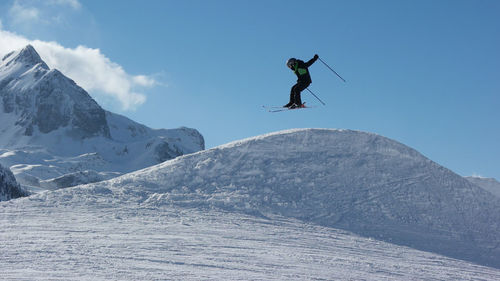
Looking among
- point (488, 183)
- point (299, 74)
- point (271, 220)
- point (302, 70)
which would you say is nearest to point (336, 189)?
point (271, 220)

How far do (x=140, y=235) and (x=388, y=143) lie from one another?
78.9 ft

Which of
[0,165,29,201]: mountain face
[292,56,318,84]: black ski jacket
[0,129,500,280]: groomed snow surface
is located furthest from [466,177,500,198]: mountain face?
[0,165,29,201]: mountain face

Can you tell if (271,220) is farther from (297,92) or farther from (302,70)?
(302,70)

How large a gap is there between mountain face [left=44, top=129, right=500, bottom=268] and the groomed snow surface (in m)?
0.12

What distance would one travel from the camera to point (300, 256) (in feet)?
68.0

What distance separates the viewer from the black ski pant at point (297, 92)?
59.6ft

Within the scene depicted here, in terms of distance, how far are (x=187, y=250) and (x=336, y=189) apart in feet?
51.1

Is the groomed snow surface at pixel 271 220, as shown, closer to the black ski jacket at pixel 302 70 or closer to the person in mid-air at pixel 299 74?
the person in mid-air at pixel 299 74

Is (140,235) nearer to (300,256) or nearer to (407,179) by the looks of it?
(300,256)

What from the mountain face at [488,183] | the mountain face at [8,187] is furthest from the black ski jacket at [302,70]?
the mountain face at [488,183]

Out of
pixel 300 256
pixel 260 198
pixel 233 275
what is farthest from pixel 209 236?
pixel 260 198

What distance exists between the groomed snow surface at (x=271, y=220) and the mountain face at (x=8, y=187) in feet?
44.4

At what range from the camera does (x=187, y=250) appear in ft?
65.9

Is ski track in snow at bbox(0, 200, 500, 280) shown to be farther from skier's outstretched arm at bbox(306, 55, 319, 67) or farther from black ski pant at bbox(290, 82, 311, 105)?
skier's outstretched arm at bbox(306, 55, 319, 67)
